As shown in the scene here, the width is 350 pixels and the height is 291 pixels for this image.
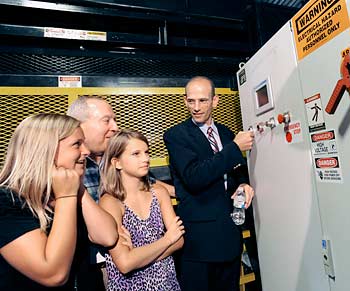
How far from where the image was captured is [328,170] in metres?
0.86

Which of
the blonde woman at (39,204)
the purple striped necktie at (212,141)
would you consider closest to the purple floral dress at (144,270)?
the blonde woman at (39,204)

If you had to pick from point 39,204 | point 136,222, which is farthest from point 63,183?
point 136,222

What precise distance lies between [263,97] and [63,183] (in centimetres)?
99

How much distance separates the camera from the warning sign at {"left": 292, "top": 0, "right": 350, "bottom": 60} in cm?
78

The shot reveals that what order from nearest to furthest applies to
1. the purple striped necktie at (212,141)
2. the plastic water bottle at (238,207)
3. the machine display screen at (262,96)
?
the machine display screen at (262,96) < the plastic water bottle at (238,207) < the purple striped necktie at (212,141)

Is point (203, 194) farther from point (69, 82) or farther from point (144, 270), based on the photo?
point (69, 82)

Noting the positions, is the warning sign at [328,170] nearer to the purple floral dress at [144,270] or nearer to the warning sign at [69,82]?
the purple floral dress at [144,270]

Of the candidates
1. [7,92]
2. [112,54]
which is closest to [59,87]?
[7,92]

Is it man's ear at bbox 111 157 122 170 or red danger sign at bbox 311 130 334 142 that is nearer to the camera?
red danger sign at bbox 311 130 334 142

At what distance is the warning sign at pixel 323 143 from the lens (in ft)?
2.74

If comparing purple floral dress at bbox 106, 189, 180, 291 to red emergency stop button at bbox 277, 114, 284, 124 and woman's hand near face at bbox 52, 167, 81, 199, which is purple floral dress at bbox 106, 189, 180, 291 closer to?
woman's hand near face at bbox 52, 167, 81, 199

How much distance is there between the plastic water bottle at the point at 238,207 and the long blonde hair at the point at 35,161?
0.92 meters

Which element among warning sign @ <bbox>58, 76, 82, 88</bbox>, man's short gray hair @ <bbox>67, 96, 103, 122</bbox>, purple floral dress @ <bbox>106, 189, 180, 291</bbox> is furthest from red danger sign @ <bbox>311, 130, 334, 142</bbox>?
warning sign @ <bbox>58, 76, 82, 88</bbox>

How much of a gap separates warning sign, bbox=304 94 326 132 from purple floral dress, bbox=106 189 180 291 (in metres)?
0.83
